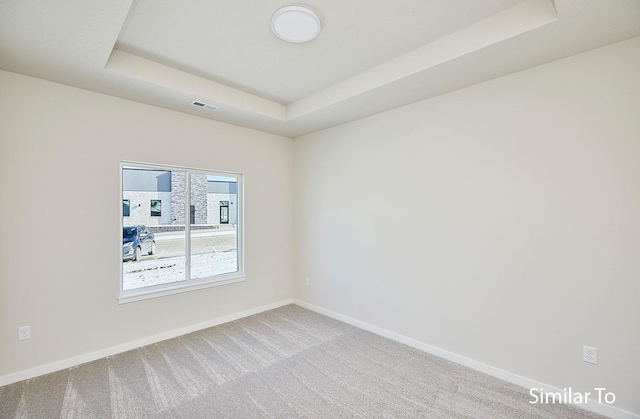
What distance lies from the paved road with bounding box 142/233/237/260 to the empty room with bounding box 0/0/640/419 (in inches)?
0.9

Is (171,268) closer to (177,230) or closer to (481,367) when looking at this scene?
(177,230)

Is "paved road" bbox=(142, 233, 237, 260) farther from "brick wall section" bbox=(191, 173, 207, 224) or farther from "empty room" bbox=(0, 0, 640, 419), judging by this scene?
"brick wall section" bbox=(191, 173, 207, 224)

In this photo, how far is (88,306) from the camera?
2.83 m

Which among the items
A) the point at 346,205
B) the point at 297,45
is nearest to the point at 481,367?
the point at 346,205

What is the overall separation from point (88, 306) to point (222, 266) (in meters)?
1.47

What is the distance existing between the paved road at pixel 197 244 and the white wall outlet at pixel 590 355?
3762 mm

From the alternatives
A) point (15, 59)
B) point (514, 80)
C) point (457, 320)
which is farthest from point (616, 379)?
point (15, 59)

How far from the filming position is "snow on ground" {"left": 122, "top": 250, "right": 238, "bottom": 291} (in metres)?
3.20

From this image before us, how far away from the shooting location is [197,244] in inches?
145

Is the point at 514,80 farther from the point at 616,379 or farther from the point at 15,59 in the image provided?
the point at 15,59

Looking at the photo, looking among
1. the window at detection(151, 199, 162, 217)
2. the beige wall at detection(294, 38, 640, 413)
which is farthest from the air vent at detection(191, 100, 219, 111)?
the beige wall at detection(294, 38, 640, 413)

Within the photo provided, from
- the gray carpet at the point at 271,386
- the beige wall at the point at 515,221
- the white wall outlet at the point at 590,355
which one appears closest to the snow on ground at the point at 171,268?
the gray carpet at the point at 271,386

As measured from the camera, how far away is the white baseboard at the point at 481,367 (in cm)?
204

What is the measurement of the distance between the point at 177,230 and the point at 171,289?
27.3 inches
